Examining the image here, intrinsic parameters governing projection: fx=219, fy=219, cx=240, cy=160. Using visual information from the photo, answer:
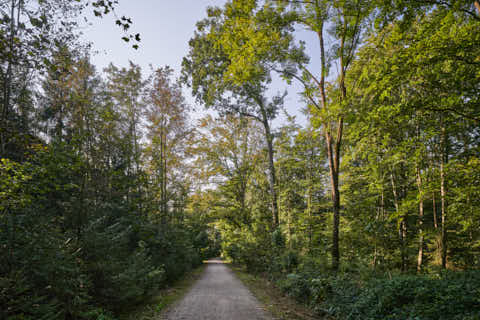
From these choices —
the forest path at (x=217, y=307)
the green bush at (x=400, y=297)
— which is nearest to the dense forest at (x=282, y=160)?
the green bush at (x=400, y=297)

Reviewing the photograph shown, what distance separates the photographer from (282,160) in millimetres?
14094

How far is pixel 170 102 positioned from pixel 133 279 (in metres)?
9.03

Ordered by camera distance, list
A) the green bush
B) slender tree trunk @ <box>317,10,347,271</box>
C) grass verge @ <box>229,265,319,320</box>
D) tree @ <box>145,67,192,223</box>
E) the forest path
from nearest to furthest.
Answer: the green bush < the forest path < grass verge @ <box>229,265,319,320</box> < slender tree trunk @ <box>317,10,347,271</box> < tree @ <box>145,67,192,223</box>

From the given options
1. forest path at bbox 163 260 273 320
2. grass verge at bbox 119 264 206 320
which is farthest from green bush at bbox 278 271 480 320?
grass verge at bbox 119 264 206 320

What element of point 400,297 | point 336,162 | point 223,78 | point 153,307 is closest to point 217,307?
point 153,307

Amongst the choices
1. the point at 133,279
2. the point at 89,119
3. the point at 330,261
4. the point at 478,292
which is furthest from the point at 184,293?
the point at 478,292

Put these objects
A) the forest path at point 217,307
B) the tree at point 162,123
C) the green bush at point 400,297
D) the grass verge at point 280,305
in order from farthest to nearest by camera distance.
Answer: the tree at point 162,123 → the grass verge at point 280,305 → the forest path at point 217,307 → the green bush at point 400,297

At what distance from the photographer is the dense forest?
412cm

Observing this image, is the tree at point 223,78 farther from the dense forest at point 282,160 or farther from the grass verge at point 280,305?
the grass verge at point 280,305

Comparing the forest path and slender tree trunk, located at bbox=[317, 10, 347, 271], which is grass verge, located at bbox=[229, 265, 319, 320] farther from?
slender tree trunk, located at bbox=[317, 10, 347, 271]

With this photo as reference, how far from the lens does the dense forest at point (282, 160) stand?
4125 millimetres

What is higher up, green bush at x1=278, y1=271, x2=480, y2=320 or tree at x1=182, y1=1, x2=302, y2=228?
tree at x1=182, y1=1, x2=302, y2=228

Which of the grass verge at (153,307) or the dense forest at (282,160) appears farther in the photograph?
the grass verge at (153,307)

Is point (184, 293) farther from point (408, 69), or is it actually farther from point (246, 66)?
point (408, 69)
